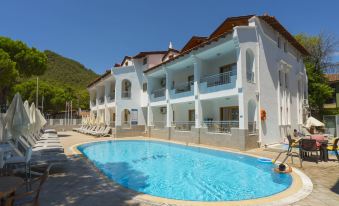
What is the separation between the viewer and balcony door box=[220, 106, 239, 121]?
19.1 metres

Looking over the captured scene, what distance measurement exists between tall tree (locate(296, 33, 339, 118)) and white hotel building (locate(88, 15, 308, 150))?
3044mm

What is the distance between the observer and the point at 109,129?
26.7 meters

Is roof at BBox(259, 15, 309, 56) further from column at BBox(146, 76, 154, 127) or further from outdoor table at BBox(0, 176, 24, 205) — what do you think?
outdoor table at BBox(0, 176, 24, 205)

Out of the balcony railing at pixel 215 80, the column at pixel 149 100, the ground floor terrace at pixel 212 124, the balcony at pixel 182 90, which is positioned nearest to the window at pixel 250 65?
the ground floor terrace at pixel 212 124

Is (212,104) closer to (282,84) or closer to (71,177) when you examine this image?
(282,84)

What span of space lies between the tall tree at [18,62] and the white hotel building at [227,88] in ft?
26.3

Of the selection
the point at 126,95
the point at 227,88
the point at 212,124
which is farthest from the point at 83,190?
the point at 126,95

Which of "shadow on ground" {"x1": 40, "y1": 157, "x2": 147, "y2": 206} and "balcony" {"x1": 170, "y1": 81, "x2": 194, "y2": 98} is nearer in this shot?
"shadow on ground" {"x1": 40, "y1": 157, "x2": 147, "y2": 206}

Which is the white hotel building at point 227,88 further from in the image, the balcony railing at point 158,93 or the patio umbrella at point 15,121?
the patio umbrella at point 15,121

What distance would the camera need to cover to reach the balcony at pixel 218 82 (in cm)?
1614

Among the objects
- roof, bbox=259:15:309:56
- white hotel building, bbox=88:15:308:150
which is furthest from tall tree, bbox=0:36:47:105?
roof, bbox=259:15:309:56

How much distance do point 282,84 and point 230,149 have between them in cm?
868

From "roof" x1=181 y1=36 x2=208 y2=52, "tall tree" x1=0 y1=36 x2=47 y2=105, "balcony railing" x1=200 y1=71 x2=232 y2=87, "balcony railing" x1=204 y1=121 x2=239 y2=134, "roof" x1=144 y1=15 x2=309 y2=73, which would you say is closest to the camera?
"roof" x1=144 y1=15 x2=309 y2=73

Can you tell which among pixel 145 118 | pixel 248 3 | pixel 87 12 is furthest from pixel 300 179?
pixel 145 118
